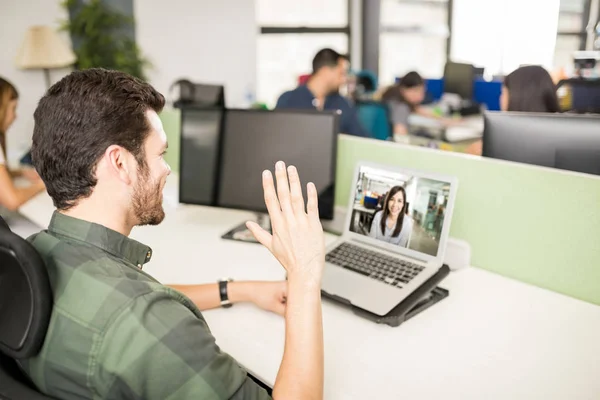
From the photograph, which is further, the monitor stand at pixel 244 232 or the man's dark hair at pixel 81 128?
the monitor stand at pixel 244 232

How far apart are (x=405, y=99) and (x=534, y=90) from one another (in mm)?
1666

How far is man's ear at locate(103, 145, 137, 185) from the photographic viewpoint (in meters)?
0.90

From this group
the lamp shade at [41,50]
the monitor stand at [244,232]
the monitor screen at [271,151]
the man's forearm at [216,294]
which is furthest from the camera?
the lamp shade at [41,50]

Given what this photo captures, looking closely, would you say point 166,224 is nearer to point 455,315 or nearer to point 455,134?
point 455,315

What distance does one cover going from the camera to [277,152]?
172 centimetres

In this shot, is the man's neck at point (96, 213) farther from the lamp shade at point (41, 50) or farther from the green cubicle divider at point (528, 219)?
the lamp shade at point (41, 50)

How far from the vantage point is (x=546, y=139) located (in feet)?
4.98

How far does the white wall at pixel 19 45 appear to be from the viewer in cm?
393

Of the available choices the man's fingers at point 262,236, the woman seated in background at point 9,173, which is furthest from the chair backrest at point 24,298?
the woman seated in background at point 9,173

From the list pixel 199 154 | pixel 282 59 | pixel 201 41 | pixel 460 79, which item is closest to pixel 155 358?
pixel 199 154

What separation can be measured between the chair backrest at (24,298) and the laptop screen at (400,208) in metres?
0.94

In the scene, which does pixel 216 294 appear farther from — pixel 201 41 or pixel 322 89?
pixel 201 41

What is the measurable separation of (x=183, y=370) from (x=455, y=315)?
2.47 feet

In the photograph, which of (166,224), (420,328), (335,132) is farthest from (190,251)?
A: (420,328)
